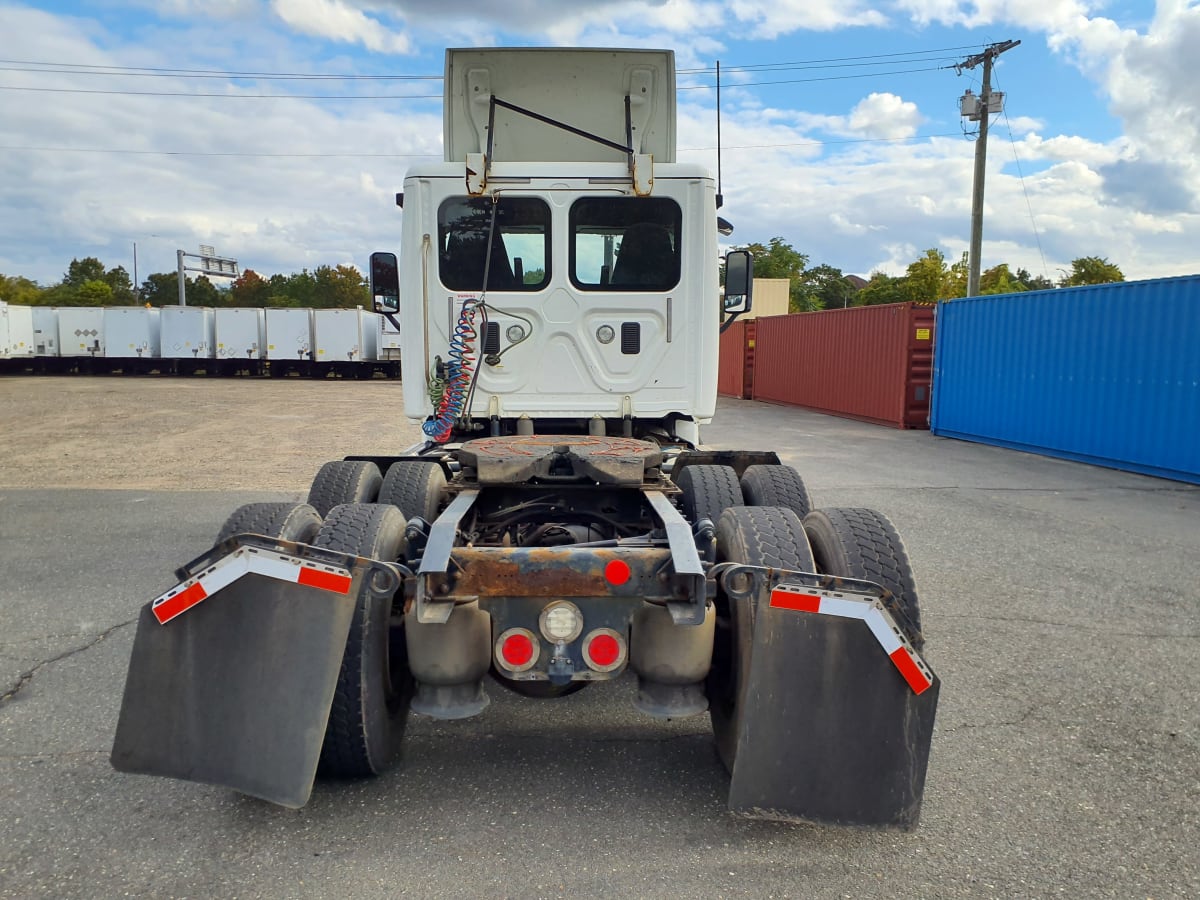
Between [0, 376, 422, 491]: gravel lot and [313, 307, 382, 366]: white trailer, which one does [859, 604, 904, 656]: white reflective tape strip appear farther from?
[313, 307, 382, 366]: white trailer

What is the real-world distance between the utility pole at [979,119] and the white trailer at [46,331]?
1455 inches

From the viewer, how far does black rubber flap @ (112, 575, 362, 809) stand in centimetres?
276

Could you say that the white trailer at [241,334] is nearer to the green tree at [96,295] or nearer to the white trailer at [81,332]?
the white trailer at [81,332]

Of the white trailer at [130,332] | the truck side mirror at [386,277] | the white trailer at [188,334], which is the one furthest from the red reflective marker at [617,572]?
the white trailer at [130,332]

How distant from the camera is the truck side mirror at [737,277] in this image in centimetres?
598

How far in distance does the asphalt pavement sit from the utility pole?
67.6 feet

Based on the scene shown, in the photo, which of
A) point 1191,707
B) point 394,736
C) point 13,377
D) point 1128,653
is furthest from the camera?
point 13,377

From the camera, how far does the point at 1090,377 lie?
13.3 meters

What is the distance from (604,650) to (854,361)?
1911cm

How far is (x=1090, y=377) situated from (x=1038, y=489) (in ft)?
11.4

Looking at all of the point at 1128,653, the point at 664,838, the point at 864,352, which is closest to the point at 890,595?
the point at 664,838

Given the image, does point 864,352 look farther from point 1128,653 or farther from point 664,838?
point 664,838

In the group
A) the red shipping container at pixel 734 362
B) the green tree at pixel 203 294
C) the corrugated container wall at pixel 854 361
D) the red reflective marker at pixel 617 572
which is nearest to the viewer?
the red reflective marker at pixel 617 572

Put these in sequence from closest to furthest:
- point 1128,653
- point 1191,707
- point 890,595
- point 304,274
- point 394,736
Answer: point 890,595
point 394,736
point 1191,707
point 1128,653
point 304,274
